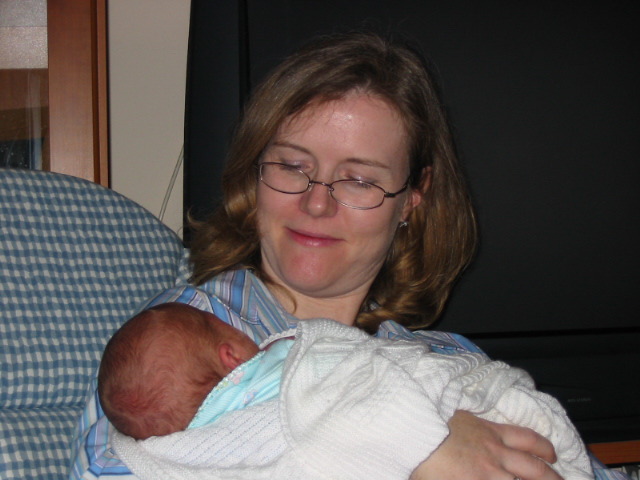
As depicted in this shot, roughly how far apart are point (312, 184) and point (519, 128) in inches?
25.8

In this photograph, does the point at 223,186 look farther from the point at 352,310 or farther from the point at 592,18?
the point at 592,18

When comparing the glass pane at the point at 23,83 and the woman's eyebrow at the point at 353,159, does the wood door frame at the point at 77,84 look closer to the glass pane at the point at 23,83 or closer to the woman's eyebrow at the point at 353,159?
the glass pane at the point at 23,83

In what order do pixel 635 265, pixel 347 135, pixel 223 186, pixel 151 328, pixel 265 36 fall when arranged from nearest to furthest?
pixel 151 328 < pixel 347 135 < pixel 223 186 < pixel 265 36 < pixel 635 265

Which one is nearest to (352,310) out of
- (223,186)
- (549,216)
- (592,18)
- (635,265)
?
(223,186)

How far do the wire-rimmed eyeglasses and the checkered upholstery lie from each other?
0.24 m

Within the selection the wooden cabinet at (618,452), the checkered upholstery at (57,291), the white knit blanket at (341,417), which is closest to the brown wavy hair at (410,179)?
the checkered upholstery at (57,291)

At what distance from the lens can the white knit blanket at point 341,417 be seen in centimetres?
90

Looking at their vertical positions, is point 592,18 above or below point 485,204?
above

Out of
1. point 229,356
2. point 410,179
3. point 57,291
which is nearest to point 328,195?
point 410,179

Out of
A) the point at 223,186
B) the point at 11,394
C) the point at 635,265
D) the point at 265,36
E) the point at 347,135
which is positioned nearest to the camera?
the point at 11,394

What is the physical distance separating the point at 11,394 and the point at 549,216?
1.21 meters

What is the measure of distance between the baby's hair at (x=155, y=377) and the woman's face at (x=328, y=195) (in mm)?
333

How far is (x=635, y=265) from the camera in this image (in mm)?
1805

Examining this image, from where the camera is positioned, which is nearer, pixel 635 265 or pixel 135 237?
pixel 135 237
